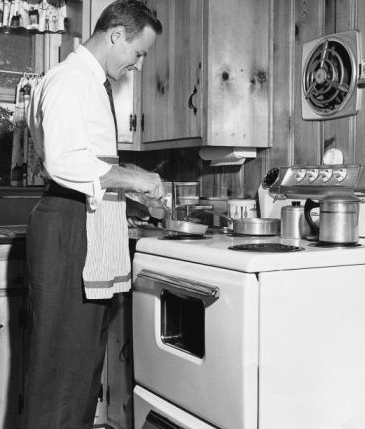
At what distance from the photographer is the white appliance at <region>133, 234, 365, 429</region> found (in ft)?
5.42

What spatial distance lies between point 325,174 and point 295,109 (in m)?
0.36

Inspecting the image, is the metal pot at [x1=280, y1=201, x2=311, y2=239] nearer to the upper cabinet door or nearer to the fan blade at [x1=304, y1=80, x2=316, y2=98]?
the fan blade at [x1=304, y1=80, x2=316, y2=98]

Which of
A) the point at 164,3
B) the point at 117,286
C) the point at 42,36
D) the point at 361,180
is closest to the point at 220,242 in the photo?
the point at 117,286

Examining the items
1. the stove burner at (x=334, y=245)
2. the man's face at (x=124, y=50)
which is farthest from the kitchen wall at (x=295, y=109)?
the man's face at (x=124, y=50)

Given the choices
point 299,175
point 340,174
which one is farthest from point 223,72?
point 340,174

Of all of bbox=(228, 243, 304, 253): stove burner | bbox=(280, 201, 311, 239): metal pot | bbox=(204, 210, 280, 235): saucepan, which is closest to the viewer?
bbox=(228, 243, 304, 253): stove burner

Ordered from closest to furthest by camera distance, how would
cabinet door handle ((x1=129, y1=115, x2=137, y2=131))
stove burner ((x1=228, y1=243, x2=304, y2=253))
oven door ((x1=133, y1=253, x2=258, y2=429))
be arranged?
1. oven door ((x1=133, y1=253, x2=258, y2=429))
2. stove burner ((x1=228, y1=243, x2=304, y2=253))
3. cabinet door handle ((x1=129, y1=115, x2=137, y2=131))

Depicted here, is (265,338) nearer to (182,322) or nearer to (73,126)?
(182,322)

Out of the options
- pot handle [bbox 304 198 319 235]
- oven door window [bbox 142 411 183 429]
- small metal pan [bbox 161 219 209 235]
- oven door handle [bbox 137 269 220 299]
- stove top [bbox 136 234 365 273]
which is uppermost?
pot handle [bbox 304 198 319 235]

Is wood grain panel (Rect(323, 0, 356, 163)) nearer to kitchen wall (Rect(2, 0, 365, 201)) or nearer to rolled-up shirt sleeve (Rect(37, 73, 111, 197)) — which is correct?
kitchen wall (Rect(2, 0, 365, 201))

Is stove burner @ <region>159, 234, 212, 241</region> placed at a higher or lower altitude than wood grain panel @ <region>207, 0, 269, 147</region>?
lower

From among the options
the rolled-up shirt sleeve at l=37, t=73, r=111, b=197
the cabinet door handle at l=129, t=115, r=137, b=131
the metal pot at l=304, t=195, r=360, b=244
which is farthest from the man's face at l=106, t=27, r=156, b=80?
the cabinet door handle at l=129, t=115, r=137, b=131

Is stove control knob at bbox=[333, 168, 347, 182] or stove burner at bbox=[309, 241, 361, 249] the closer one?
stove burner at bbox=[309, 241, 361, 249]

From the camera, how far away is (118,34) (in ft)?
6.64
